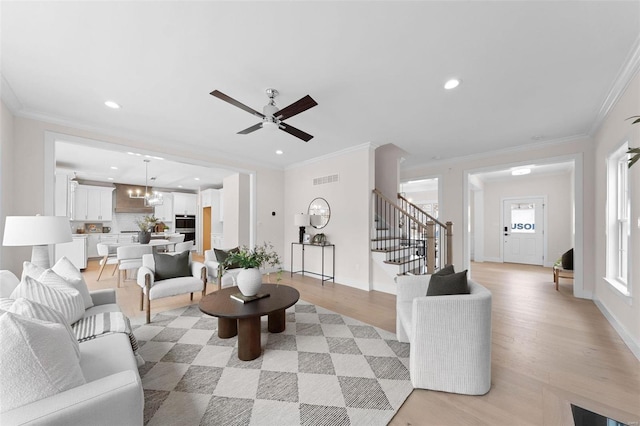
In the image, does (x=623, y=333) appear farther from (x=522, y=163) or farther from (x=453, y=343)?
(x=522, y=163)

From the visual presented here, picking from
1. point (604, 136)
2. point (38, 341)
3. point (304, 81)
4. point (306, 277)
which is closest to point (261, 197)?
point (306, 277)

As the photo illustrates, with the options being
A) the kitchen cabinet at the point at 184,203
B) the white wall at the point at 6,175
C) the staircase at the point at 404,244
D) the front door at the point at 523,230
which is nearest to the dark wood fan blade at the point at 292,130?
the staircase at the point at 404,244

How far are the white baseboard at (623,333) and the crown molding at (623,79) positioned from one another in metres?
2.53

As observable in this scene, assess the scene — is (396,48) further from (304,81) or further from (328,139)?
→ (328,139)

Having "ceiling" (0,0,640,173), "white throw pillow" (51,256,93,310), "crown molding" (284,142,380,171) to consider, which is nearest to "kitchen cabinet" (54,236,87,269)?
"ceiling" (0,0,640,173)

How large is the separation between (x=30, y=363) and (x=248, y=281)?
5.54ft

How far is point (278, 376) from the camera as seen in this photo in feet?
6.82

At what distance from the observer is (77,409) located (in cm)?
105

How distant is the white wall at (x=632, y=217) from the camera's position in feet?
8.02

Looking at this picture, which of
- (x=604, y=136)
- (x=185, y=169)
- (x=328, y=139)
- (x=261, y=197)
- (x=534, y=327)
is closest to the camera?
(x=534, y=327)

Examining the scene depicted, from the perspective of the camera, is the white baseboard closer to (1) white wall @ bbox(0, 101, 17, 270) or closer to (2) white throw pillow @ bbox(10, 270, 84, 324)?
(2) white throw pillow @ bbox(10, 270, 84, 324)

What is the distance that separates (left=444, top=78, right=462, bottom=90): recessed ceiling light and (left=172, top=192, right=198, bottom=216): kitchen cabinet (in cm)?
964

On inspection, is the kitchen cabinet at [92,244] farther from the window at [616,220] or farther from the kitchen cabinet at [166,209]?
the window at [616,220]

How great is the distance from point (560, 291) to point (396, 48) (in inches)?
207
